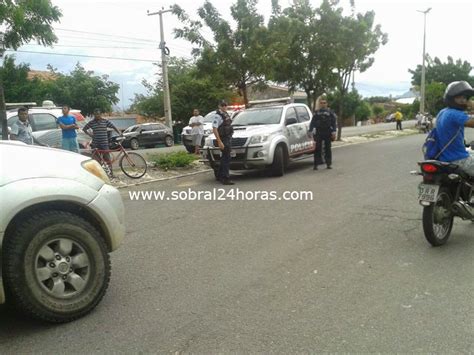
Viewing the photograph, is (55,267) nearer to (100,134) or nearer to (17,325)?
(17,325)

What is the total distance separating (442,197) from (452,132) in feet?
2.38

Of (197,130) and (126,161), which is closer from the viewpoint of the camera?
(126,161)

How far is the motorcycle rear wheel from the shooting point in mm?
4973

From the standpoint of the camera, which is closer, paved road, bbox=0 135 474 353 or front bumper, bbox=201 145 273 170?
paved road, bbox=0 135 474 353

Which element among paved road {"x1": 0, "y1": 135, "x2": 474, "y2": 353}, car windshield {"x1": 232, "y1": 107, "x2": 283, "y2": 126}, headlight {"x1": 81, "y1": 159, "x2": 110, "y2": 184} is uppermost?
car windshield {"x1": 232, "y1": 107, "x2": 283, "y2": 126}

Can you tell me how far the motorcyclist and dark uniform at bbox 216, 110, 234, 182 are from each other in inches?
209

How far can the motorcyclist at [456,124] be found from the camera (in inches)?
201

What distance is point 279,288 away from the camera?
4.09 metres

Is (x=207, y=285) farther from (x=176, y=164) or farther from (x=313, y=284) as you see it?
(x=176, y=164)

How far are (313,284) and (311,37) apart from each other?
1768 cm

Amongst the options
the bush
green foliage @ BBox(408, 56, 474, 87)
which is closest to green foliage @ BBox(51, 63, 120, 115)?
the bush

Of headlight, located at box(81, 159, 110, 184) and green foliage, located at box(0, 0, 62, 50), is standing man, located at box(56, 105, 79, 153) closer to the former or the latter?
green foliage, located at box(0, 0, 62, 50)

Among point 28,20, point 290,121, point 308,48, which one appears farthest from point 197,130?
point 28,20

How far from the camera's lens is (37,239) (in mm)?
3346
